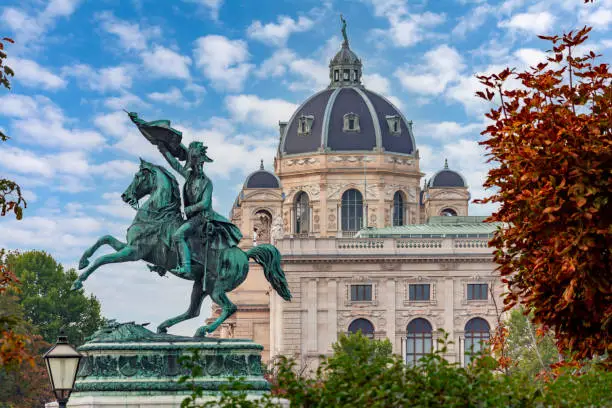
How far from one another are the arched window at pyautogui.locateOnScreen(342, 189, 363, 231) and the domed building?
82 millimetres

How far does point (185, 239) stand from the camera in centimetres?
3127

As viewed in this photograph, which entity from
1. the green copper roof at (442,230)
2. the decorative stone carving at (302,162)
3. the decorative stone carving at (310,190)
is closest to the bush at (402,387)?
the green copper roof at (442,230)

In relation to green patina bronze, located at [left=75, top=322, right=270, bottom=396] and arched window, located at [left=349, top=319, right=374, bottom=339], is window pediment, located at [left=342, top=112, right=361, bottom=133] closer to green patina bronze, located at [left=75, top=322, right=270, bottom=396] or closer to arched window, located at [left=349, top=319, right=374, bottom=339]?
arched window, located at [left=349, top=319, right=374, bottom=339]

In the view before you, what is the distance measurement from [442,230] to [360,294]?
348 inches

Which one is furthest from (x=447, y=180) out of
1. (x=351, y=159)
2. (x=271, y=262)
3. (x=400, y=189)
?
(x=271, y=262)

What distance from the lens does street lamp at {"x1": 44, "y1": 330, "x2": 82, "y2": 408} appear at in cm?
2277

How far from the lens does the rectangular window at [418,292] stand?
113m

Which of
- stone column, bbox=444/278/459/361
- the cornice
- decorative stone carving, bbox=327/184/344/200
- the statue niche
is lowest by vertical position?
stone column, bbox=444/278/459/361

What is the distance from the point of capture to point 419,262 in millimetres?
112875

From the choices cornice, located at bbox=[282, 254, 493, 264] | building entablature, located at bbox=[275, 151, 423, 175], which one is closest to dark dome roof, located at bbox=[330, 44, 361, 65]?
building entablature, located at bbox=[275, 151, 423, 175]

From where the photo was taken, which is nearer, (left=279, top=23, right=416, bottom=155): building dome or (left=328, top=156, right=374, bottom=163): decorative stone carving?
(left=328, top=156, right=374, bottom=163): decorative stone carving

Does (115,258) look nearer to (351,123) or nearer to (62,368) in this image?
(62,368)

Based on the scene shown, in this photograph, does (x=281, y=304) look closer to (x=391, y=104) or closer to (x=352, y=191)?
(x=352, y=191)

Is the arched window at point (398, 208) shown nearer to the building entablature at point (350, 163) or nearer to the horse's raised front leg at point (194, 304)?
the building entablature at point (350, 163)
